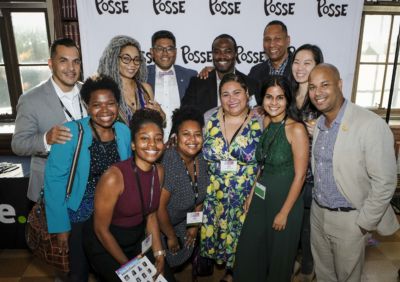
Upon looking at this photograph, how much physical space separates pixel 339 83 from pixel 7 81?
437cm

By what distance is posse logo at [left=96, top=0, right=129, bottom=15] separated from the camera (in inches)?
134

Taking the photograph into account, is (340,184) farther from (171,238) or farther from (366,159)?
(171,238)

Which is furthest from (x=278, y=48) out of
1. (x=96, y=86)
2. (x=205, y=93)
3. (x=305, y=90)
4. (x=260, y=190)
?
(x=96, y=86)

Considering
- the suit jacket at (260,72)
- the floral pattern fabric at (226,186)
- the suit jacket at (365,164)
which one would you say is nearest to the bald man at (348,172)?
the suit jacket at (365,164)

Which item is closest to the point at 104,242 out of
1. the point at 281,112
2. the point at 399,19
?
the point at 281,112

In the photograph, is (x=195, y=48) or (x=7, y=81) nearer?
(x=195, y=48)

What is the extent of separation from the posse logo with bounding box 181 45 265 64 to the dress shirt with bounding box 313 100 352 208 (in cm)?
165

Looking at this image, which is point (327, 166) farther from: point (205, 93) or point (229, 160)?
point (205, 93)

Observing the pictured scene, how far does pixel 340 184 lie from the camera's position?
209 cm

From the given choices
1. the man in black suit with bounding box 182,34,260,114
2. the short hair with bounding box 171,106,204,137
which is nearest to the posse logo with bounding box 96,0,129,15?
the man in black suit with bounding box 182,34,260,114

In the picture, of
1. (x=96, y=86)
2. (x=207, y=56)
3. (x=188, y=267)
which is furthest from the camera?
(x=207, y=56)

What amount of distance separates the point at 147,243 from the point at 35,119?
1.21 meters

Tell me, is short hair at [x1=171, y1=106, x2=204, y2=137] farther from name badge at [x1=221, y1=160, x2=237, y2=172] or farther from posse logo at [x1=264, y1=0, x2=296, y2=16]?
posse logo at [x1=264, y1=0, x2=296, y2=16]

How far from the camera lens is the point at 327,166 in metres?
2.15
